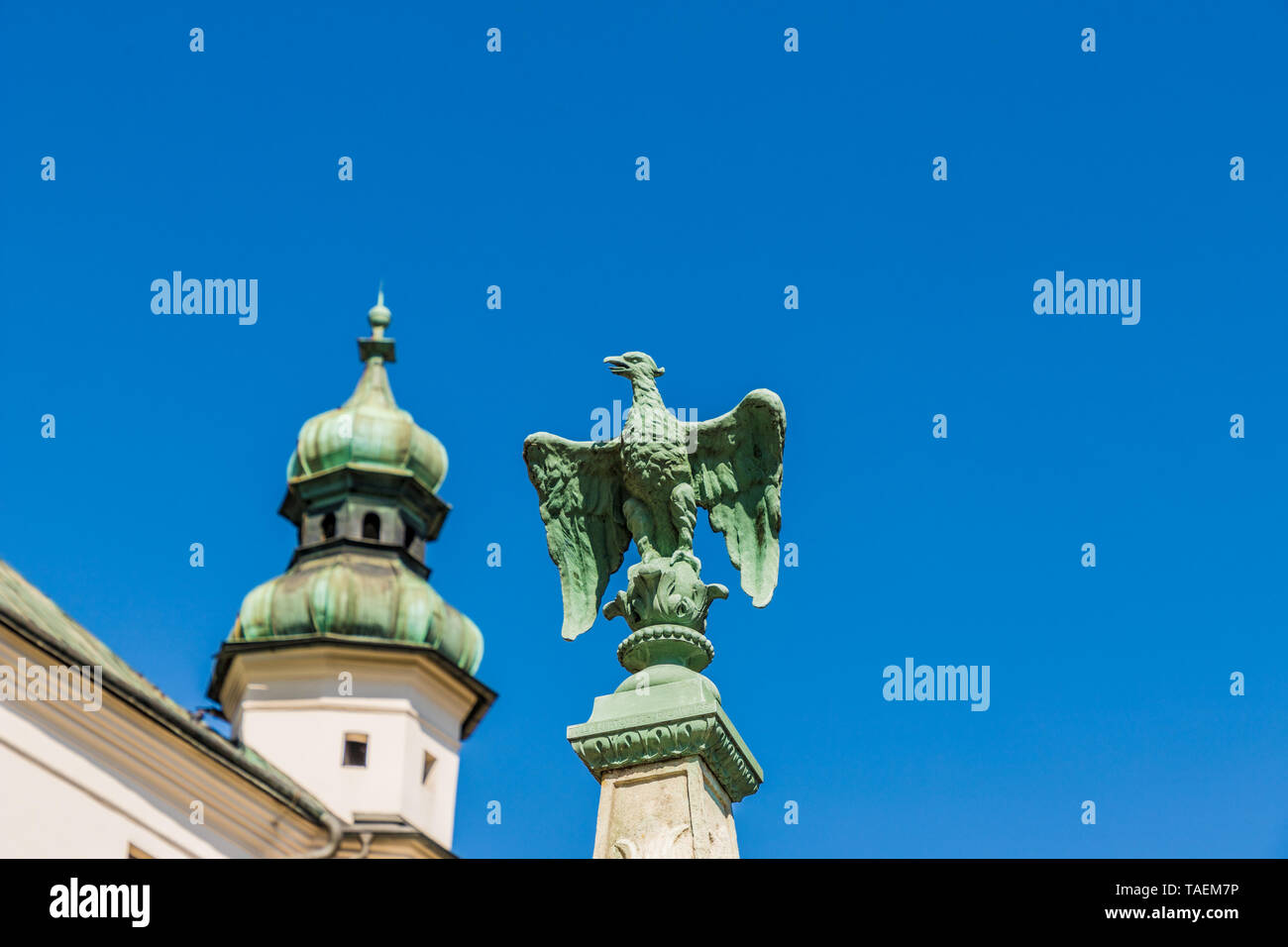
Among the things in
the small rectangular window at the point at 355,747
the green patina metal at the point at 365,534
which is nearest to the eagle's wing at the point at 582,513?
the small rectangular window at the point at 355,747

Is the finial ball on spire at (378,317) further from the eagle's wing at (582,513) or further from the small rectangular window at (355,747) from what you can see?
the eagle's wing at (582,513)

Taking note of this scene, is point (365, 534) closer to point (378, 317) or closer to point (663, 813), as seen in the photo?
point (378, 317)

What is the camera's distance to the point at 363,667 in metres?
37.5

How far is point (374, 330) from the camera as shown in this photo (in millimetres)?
45656

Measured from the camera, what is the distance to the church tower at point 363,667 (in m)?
36.3

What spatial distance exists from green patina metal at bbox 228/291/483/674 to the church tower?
39 millimetres

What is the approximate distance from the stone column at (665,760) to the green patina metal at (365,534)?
1193 inches

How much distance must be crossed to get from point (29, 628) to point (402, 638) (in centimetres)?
1474

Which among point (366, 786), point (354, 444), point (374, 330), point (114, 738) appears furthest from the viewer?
point (374, 330)
